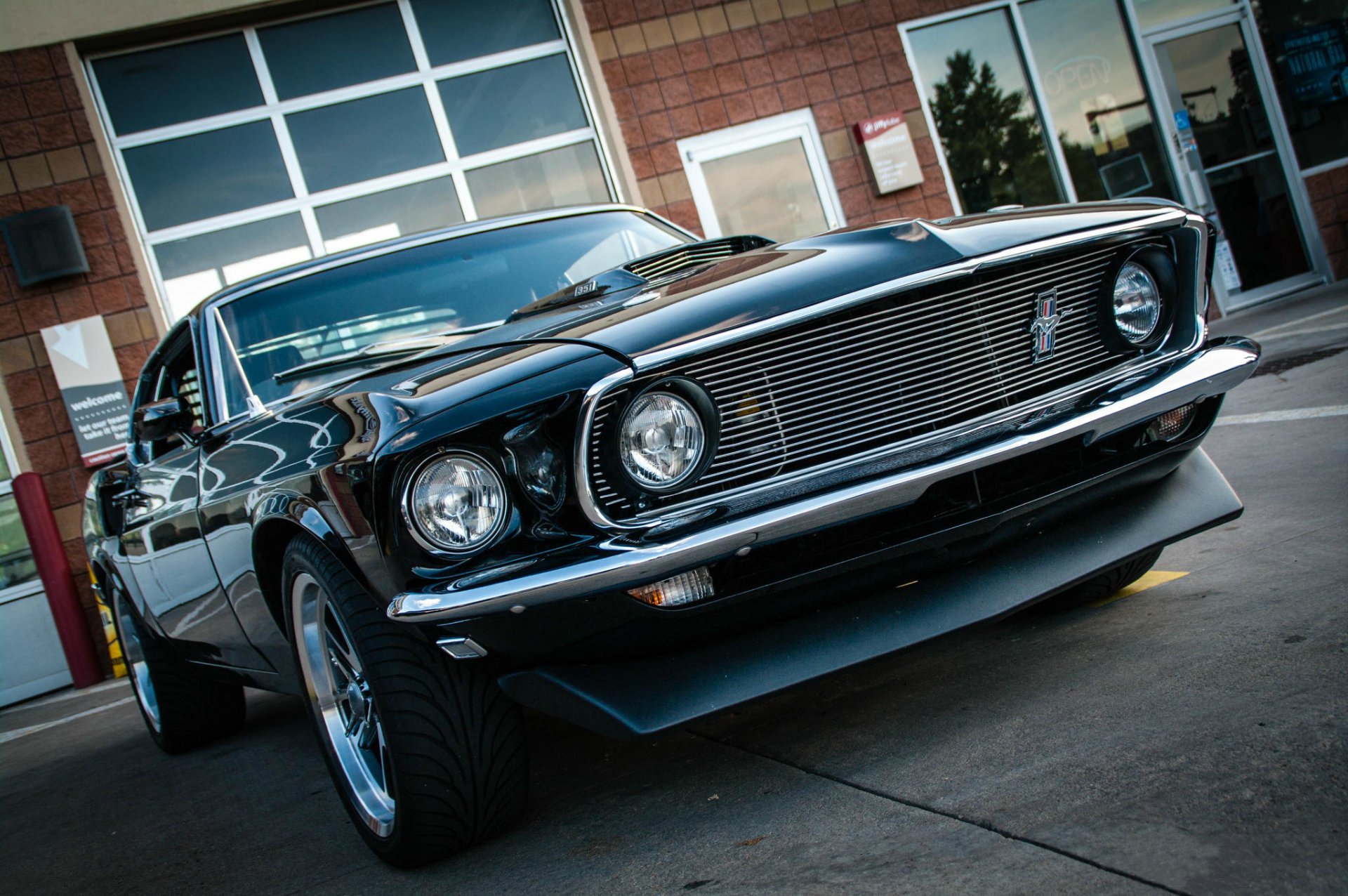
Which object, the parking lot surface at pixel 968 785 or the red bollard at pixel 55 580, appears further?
the red bollard at pixel 55 580

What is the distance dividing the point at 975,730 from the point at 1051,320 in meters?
0.84

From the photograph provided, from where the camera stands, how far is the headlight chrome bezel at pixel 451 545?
1.88 meters

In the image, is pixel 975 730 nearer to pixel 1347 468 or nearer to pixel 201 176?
pixel 1347 468

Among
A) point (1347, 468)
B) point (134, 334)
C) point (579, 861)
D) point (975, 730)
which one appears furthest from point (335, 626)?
point (134, 334)

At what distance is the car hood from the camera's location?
2.00m

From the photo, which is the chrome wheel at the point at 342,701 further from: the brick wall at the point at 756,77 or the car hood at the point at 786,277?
the brick wall at the point at 756,77

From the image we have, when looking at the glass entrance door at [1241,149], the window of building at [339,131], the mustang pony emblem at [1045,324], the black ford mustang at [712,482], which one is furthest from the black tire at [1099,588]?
the glass entrance door at [1241,149]

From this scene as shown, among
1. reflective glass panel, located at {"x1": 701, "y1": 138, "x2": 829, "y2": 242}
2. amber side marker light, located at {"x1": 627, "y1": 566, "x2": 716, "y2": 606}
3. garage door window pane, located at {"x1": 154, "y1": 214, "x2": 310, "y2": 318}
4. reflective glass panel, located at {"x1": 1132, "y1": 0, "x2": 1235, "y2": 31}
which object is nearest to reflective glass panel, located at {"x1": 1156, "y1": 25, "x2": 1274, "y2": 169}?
reflective glass panel, located at {"x1": 1132, "y1": 0, "x2": 1235, "y2": 31}

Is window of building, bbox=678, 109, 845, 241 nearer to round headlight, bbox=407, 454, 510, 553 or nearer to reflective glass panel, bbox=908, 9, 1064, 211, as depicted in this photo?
reflective glass panel, bbox=908, 9, 1064, 211

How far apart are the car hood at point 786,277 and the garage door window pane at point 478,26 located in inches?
267

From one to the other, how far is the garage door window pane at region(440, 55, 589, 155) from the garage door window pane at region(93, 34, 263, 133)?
166cm

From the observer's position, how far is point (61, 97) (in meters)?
7.77

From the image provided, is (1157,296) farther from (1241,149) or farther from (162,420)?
(1241,149)

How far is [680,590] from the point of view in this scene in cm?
195
